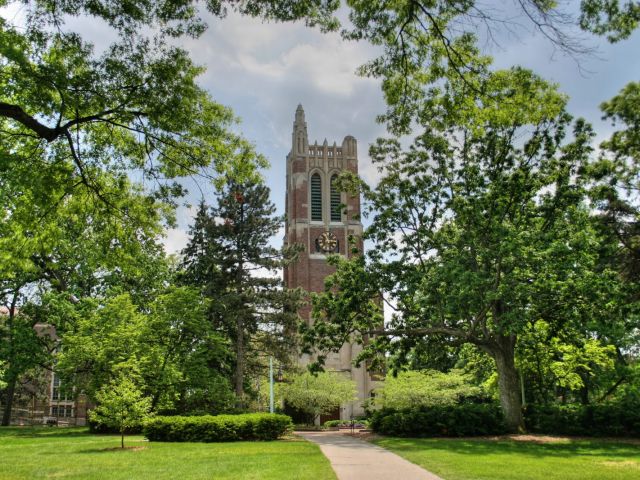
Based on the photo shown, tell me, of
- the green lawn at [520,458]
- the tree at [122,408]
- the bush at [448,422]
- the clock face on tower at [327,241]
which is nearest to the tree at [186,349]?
the tree at [122,408]

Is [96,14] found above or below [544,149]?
below

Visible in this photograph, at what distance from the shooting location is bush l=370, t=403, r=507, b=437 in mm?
20281

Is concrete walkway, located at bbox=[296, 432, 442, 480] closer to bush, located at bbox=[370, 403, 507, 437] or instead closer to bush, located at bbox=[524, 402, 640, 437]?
bush, located at bbox=[370, 403, 507, 437]

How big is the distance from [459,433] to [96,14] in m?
18.3

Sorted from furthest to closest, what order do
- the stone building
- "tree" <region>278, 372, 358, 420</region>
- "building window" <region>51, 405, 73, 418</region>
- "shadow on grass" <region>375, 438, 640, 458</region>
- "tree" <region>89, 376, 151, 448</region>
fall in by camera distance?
"building window" <region>51, 405, 73, 418</region>
the stone building
"tree" <region>278, 372, 358, 420</region>
"tree" <region>89, 376, 151, 448</region>
"shadow on grass" <region>375, 438, 640, 458</region>

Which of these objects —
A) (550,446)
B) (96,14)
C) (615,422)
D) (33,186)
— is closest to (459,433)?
(550,446)

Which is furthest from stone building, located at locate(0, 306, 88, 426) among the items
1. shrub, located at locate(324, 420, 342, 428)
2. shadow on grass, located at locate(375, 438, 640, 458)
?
shadow on grass, located at locate(375, 438, 640, 458)

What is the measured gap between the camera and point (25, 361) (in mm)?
29594

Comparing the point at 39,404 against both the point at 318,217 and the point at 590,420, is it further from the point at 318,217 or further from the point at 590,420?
the point at 590,420

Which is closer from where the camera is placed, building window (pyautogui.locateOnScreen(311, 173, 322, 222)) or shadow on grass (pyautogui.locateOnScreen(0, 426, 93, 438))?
shadow on grass (pyautogui.locateOnScreen(0, 426, 93, 438))

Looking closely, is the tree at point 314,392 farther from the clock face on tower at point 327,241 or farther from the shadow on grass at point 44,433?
the clock face on tower at point 327,241

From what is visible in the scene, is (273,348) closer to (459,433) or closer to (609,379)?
(459,433)

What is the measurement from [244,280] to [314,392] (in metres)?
8.69

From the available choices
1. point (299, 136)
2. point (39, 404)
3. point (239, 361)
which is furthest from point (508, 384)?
point (39, 404)
